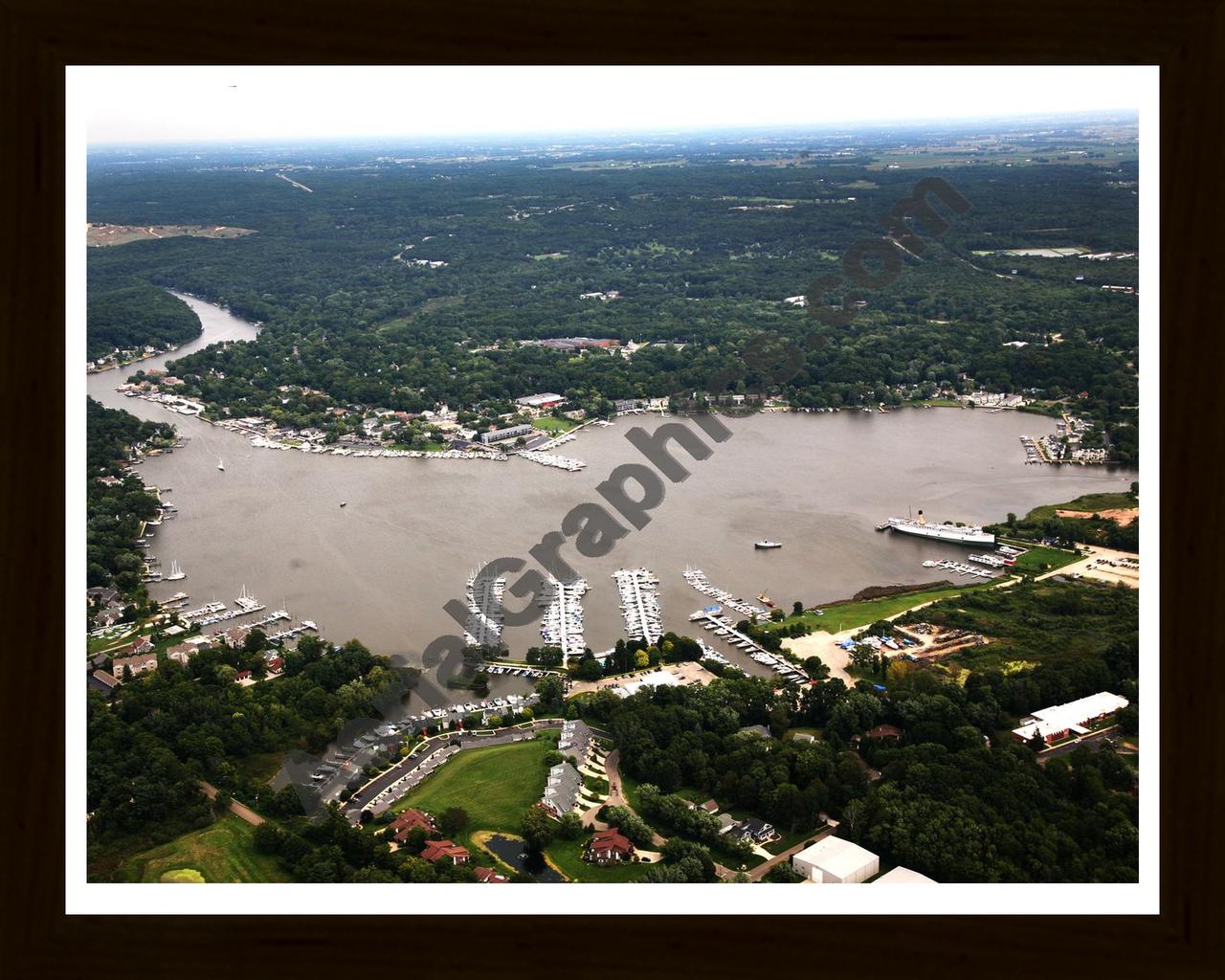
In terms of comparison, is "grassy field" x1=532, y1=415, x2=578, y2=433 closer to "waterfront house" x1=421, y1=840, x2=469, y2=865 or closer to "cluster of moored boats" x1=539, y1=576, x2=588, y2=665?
"cluster of moored boats" x1=539, y1=576, x2=588, y2=665

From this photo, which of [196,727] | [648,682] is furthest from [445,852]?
[648,682]

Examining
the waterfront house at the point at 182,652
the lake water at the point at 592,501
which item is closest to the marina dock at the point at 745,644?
the lake water at the point at 592,501

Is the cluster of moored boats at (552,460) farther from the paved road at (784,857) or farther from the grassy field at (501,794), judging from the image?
the paved road at (784,857)

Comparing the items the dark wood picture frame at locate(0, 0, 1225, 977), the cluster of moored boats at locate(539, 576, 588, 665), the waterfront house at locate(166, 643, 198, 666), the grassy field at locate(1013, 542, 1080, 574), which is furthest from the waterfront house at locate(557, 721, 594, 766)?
the dark wood picture frame at locate(0, 0, 1225, 977)
